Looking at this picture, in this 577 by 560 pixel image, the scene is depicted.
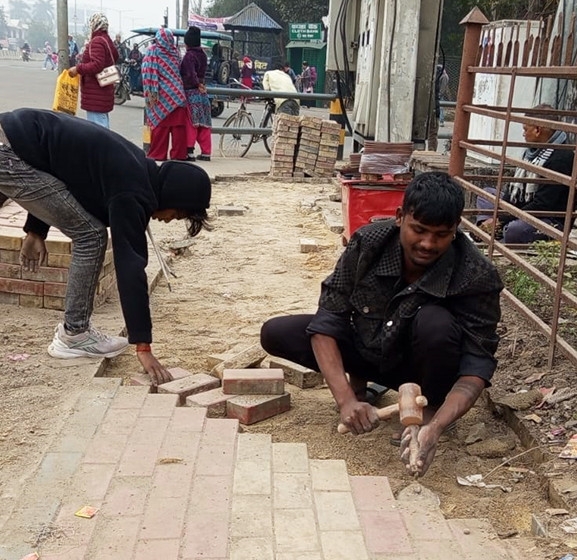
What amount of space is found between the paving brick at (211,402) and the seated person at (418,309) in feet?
1.64

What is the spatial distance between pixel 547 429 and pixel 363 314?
0.86 meters

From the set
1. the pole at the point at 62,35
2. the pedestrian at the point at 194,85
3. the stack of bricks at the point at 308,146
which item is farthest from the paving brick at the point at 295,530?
the pole at the point at 62,35

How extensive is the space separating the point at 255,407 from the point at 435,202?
3.88 ft

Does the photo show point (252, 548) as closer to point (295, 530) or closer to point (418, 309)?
point (295, 530)

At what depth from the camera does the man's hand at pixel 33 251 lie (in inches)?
153

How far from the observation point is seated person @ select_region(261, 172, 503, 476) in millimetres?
2678

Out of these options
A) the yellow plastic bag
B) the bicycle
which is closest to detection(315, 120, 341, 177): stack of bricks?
the bicycle

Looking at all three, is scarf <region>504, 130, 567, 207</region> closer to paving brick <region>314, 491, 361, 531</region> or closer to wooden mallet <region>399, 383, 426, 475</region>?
wooden mallet <region>399, 383, 426, 475</region>

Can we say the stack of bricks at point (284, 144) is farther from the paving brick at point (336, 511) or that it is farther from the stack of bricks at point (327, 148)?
the paving brick at point (336, 511)

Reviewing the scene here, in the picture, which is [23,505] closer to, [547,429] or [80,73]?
[547,429]

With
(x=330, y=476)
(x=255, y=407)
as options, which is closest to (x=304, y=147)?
(x=255, y=407)

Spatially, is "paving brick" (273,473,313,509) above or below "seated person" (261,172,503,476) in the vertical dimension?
below

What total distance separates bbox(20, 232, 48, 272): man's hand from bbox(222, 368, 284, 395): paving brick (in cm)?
123

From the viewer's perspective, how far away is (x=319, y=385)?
3703mm
